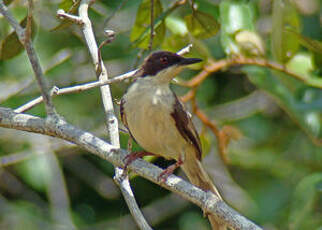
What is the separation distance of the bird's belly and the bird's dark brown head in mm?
327

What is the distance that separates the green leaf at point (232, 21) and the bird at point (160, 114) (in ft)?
1.83

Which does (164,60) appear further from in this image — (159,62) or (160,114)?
(160,114)

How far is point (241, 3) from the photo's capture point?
4.91 m

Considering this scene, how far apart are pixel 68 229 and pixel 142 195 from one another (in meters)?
1.07

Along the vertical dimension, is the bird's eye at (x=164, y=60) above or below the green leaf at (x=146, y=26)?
below

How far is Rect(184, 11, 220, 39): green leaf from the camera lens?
4539mm

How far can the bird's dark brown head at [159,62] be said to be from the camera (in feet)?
14.5

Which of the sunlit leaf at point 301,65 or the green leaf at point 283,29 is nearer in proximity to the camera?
the green leaf at point 283,29

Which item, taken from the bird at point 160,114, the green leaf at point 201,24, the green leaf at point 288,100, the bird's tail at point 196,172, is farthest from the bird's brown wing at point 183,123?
the green leaf at point 288,100

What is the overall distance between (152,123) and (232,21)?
125cm

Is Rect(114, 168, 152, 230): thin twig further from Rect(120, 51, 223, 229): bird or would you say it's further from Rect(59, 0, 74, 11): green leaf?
Rect(59, 0, 74, 11): green leaf

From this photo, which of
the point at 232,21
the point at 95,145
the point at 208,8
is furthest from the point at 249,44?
the point at 95,145

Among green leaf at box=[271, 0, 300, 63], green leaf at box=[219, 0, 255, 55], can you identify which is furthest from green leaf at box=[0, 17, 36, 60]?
green leaf at box=[271, 0, 300, 63]

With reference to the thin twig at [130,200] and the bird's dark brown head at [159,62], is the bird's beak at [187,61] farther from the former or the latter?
the thin twig at [130,200]
